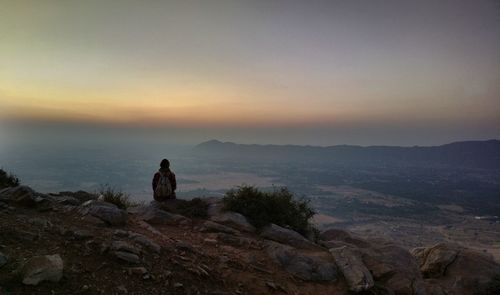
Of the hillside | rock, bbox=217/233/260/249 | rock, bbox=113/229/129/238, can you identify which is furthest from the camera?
rock, bbox=217/233/260/249

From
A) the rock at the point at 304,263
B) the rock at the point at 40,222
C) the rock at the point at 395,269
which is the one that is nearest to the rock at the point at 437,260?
the rock at the point at 395,269

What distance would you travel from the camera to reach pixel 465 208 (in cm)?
10938

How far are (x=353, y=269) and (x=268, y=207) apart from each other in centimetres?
440

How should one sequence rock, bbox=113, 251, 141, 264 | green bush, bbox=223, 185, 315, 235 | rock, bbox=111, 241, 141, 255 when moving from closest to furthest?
rock, bbox=113, 251, 141, 264
rock, bbox=111, 241, 141, 255
green bush, bbox=223, 185, 315, 235

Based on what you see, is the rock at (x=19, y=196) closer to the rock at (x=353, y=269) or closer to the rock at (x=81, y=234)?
the rock at (x=81, y=234)

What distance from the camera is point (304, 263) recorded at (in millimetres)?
9805

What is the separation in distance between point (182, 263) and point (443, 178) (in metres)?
207

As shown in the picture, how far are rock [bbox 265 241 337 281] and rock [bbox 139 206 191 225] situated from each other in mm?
3812

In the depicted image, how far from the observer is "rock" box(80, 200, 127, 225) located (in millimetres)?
9737

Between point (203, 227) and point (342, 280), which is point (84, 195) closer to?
point (203, 227)

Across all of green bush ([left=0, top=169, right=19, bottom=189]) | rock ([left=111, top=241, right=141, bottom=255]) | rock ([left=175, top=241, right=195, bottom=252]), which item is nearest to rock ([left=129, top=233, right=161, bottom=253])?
rock ([left=111, top=241, right=141, bottom=255])

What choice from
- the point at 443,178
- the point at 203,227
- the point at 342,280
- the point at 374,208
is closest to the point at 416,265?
the point at 342,280

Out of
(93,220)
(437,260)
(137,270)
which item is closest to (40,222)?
(93,220)

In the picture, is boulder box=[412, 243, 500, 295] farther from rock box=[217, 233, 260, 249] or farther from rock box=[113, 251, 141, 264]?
rock box=[113, 251, 141, 264]
